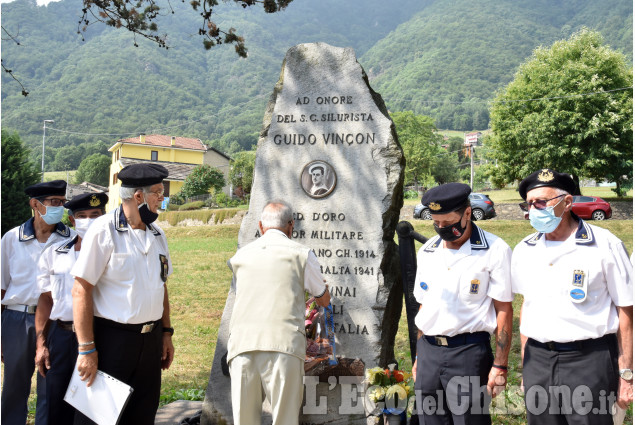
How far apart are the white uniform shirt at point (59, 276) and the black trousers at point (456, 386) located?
258cm

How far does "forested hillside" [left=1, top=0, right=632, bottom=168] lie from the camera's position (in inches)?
4183

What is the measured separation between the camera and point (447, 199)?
147 inches

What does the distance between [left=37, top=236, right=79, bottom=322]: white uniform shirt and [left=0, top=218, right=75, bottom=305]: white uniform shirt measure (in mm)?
117

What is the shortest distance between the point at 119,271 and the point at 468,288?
7.06 ft

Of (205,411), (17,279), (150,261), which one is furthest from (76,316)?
(205,411)

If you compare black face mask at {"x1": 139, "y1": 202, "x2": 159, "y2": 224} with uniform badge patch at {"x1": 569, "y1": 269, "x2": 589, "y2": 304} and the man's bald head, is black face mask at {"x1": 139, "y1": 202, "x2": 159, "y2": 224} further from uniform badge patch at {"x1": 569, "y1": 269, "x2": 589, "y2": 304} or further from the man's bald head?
uniform badge patch at {"x1": 569, "y1": 269, "x2": 589, "y2": 304}

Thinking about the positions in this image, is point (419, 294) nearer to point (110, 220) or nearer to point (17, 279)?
point (110, 220)

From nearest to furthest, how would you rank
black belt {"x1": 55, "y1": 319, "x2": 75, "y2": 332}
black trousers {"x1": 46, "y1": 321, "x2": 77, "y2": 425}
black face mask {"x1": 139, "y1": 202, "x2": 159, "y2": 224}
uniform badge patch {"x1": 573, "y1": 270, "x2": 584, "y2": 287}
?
uniform badge patch {"x1": 573, "y1": 270, "x2": 584, "y2": 287}, black face mask {"x1": 139, "y1": 202, "x2": 159, "y2": 224}, black trousers {"x1": 46, "y1": 321, "x2": 77, "y2": 425}, black belt {"x1": 55, "y1": 319, "x2": 75, "y2": 332}

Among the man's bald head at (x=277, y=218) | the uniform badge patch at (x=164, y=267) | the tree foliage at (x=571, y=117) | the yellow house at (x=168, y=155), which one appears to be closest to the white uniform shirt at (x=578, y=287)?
the man's bald head at (x=277, y=218)

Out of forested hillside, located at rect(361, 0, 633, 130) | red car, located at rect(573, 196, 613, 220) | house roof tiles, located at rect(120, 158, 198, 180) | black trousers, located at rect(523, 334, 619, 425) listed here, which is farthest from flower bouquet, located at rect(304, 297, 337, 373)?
forested hillside, located at rect(361, 0, 633, 130)

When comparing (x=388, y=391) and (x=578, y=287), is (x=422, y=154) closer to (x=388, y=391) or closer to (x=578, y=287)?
(x=388, y=391)

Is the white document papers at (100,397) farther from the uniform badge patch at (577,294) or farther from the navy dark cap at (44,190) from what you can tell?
the uniform badge patch at (577,294)

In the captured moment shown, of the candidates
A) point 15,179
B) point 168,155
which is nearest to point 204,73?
point 168,155

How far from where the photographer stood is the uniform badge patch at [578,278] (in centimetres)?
336
